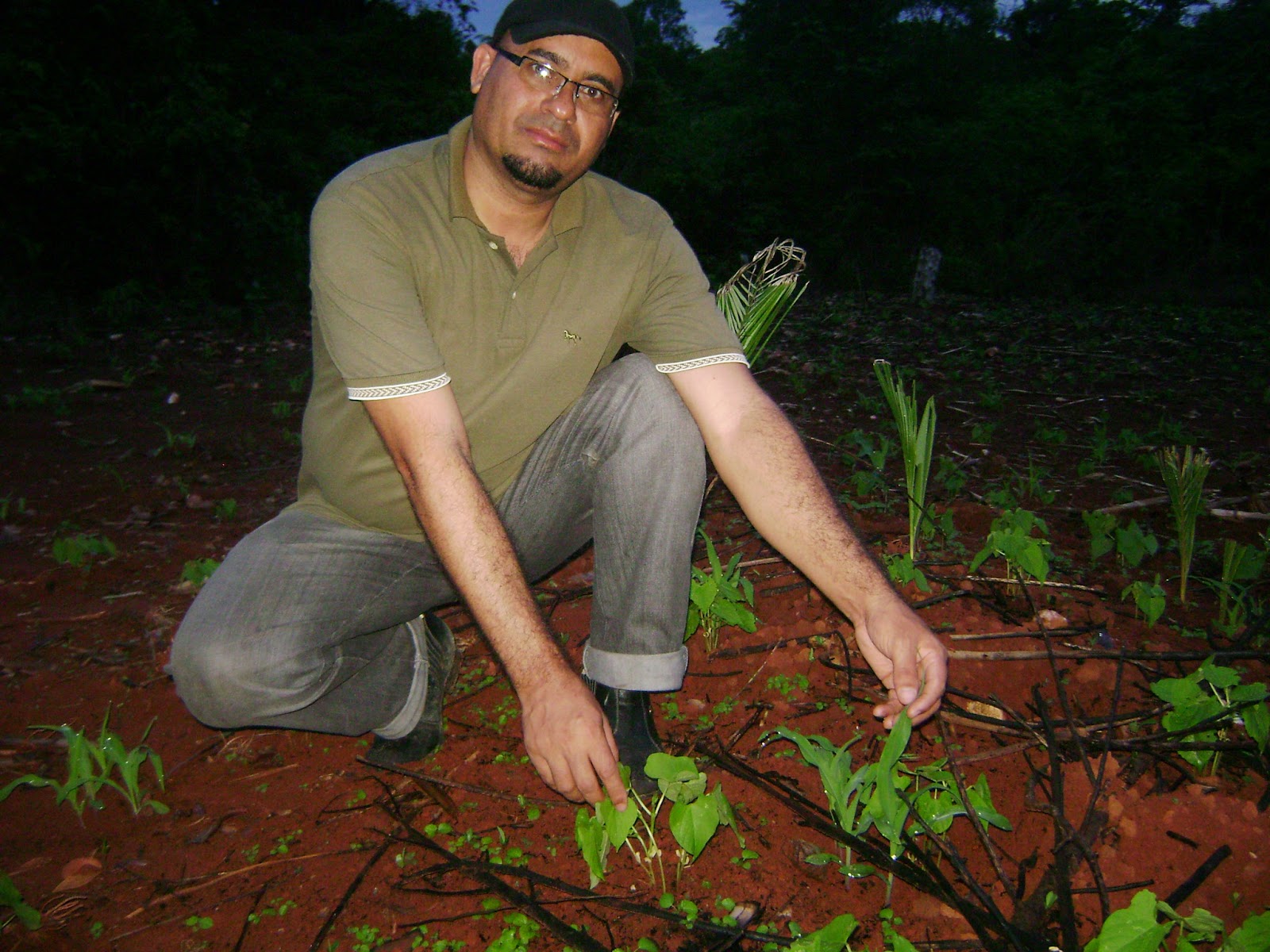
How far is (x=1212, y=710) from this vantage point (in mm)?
1612

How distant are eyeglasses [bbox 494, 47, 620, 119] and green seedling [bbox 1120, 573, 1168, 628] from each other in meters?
1.83

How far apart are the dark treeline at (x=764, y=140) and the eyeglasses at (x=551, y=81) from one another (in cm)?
746

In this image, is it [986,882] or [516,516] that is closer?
[986,882]

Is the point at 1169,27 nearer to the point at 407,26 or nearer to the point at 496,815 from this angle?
the point at 407,26

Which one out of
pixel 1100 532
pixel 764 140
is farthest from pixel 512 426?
pixel 764 140

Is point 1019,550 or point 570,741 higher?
point 570,741

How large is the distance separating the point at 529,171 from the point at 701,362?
23.0 inches

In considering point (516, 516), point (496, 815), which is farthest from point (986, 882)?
point (516, 516)

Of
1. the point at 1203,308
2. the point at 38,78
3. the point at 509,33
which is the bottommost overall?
the point at 1203,308

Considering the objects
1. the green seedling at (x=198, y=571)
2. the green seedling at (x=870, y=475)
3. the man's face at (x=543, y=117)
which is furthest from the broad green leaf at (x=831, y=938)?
the green seedling at (x=198, y=571)

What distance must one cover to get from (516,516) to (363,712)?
0.58 m

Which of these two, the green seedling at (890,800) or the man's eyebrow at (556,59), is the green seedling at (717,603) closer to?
the green seedling at (890,800)

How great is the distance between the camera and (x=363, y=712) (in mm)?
1960

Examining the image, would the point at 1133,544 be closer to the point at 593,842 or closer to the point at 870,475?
the point at 870,475
